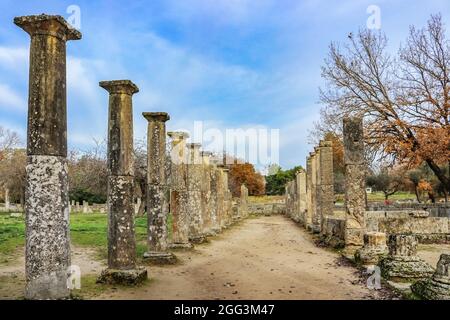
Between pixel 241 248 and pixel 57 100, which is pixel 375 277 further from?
pixel 241 248

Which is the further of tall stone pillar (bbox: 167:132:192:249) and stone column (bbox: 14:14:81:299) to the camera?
tall stone pillar (bbox: 167:132:192:249)

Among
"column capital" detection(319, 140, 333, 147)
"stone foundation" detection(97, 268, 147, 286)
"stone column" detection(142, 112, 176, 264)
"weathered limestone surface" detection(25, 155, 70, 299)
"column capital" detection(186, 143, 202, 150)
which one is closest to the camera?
"weathered limestone surface" detection(25, 155, 70, 299)

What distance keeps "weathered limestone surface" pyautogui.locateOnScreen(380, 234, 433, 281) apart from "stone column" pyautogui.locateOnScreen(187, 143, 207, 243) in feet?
Result: 26.1

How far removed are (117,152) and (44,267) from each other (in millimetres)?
3051

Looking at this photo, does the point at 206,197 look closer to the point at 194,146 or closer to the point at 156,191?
the point at 194,146

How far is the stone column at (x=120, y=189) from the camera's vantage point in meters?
8.38

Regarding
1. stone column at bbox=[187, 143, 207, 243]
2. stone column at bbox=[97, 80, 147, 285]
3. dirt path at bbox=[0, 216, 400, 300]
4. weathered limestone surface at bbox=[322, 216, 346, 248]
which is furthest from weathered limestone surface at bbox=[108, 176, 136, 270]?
weathered limestone surface at bbox=[322, 216, 346, 248]

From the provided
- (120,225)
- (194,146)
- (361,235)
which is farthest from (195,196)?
(120,225)

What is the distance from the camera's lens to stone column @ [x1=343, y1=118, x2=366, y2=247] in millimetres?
12789

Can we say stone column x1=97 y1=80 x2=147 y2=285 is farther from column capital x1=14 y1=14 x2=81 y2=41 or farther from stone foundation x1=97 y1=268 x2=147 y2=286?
column capital x1=14 y1=14 x2=81 y2=41

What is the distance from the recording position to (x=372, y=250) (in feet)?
35.1

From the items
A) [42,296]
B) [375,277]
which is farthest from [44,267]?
[375,277]

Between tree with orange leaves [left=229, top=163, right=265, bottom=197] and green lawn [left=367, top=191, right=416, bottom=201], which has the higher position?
tree with orange leaves [left=229, top=163, right=265, bottom=197]

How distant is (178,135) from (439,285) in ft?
29.9
